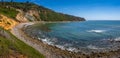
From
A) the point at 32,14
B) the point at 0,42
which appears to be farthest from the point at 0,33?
the point at 32,14

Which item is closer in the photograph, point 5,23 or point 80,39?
point 80,39

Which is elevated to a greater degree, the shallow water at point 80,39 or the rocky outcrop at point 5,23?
the rocky outcrop at point 5,23

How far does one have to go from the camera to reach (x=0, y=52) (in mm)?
26156

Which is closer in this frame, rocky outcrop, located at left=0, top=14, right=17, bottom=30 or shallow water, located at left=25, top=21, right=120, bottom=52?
shallow water, located at left=25, top=21, right=120, bottom=52

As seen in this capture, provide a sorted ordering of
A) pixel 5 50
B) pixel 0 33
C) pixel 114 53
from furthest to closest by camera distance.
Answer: pixel 114 53 → pixel 0 33 → pixel 5 50

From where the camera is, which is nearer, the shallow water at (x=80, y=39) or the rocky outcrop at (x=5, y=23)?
the shallow water at (x=80, y=39)

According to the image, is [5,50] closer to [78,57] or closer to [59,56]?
[59,56]

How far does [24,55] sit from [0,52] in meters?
4.03

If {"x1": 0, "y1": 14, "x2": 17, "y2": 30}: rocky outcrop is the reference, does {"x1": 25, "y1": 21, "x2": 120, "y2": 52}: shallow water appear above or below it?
below

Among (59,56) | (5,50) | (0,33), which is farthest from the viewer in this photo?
(59,56)

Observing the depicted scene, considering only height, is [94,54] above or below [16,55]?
below

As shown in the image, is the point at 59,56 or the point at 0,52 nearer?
the point at 0,52

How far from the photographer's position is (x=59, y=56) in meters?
37.2

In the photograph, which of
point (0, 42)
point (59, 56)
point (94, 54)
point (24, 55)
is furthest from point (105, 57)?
point (0, 42)
